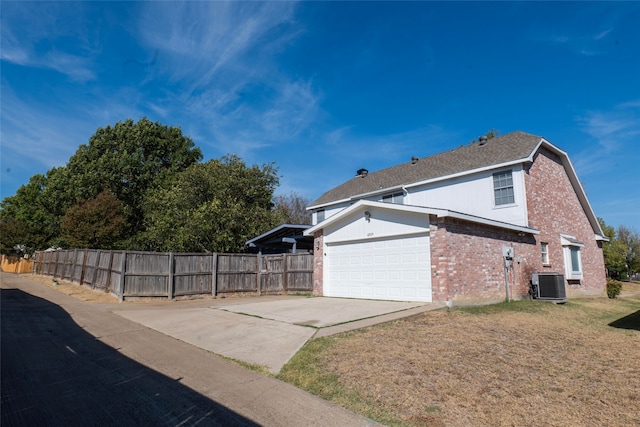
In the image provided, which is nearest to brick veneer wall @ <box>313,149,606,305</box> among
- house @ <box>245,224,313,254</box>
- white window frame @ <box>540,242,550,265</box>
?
white window frame @ <box>540,242,550,265</box>

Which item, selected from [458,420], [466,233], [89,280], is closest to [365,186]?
[466,233]

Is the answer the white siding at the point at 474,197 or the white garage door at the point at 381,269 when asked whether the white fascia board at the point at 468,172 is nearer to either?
the white siding at the point at 474,197

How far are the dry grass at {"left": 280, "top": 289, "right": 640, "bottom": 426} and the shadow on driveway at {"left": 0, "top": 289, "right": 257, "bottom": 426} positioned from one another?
157cm

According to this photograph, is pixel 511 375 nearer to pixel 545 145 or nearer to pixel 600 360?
pixel 600 360

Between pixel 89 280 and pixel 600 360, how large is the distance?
62.6 ft

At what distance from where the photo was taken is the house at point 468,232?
37.7ft

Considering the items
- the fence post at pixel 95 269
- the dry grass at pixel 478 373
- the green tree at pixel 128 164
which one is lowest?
the dry grass at pixel 478 373

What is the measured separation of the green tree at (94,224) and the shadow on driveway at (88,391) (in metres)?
19.8

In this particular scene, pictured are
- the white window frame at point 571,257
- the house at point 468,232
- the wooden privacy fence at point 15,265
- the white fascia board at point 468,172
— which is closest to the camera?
the house at point 468,232

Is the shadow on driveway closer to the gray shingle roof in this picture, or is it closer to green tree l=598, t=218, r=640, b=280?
the gray shingle roof

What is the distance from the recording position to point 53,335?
7.80 meters

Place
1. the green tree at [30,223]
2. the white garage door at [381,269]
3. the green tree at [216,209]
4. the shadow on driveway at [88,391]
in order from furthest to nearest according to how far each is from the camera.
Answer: the green tree at [30,223] → the green tree at [216,209] → the white garage door at [381,269] → the shadow on driveway at [88,391]

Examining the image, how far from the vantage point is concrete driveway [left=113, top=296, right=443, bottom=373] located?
659 centimetres

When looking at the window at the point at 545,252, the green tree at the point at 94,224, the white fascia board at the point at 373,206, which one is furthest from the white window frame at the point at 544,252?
the green tree at the point at 94,224
